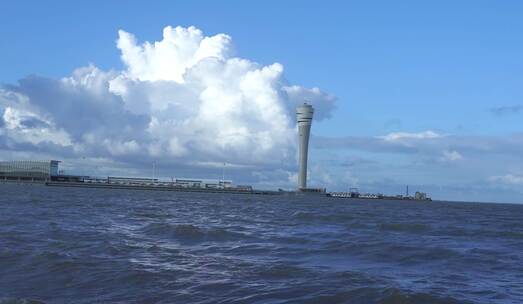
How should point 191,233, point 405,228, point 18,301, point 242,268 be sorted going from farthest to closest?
point 405,228 < point 191,233 < point 242,268 < point 18,301

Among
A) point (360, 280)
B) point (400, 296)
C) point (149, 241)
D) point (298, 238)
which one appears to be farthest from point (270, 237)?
point (400, 296)

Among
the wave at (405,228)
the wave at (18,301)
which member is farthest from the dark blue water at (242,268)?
the wave at (405,228)

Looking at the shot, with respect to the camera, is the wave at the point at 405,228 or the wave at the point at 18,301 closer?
the wave at the point at 18,301

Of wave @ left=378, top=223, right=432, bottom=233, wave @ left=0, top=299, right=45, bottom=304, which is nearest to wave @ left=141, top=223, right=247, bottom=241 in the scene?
wave @ left=378, top=223, right=432, bottom=233

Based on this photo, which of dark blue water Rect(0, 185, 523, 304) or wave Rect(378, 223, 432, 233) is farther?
wave Rect(378, 223, 432, 233)

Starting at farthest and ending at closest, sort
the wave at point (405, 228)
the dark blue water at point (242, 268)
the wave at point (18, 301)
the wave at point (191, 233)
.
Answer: the wave at point (405, 228)
the wave at point (191, 233)
the dark blue water at point (242, 268)
the wave at point (18, 301)

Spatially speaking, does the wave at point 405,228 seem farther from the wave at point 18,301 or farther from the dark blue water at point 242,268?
the wave at point 18,301

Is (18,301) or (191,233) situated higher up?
(191,233)

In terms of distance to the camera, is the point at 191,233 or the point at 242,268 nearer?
the point at 242,268

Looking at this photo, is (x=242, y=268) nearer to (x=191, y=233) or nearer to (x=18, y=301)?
(x=18, y=301)

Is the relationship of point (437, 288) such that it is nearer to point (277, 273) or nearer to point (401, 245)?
point (277, 273)

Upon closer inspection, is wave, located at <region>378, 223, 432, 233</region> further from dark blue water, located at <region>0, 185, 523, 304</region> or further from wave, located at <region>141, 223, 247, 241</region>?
wave, located at <region>141, 223, 247, 241</region>

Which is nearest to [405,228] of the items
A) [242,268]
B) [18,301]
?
[242,268]
